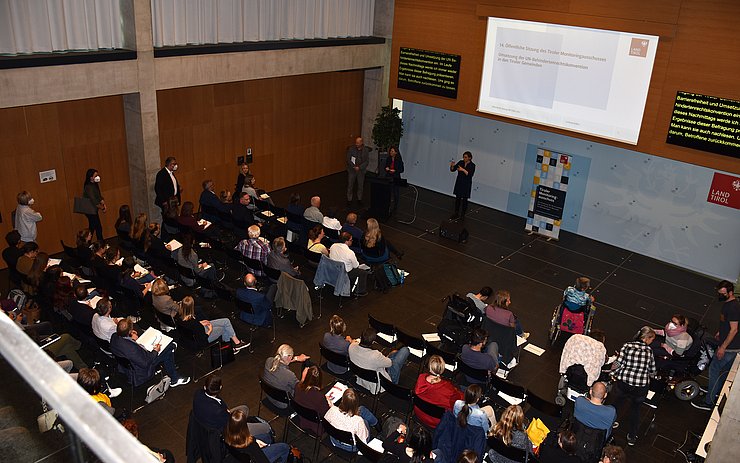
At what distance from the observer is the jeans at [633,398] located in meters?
8.01

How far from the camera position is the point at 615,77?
12.5 m

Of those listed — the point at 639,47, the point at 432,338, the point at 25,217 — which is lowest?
the point at 432,338

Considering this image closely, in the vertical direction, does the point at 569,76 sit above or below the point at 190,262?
above

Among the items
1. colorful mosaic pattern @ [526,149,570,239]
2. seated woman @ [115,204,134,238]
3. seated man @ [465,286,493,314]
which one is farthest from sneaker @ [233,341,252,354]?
colorful mosaic pattern @ [526,149,570,239]

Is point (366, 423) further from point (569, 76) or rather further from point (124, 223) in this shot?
point (569, 76)

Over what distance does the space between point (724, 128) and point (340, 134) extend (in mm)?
9908

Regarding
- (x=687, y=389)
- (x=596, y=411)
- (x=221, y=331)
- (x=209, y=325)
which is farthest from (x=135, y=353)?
(x=687, y=389)

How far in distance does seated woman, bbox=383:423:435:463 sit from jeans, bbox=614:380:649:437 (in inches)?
115

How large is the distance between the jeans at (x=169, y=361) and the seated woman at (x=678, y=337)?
690 cm

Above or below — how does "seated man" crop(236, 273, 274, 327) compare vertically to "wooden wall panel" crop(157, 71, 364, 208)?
below

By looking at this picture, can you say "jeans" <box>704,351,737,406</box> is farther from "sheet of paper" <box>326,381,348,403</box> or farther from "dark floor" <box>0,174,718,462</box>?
"sheet of paper" <box>326,381,348,403</box>

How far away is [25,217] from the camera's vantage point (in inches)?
419

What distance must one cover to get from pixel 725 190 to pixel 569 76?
381 cm

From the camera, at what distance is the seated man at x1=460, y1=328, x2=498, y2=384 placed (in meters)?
8.23
